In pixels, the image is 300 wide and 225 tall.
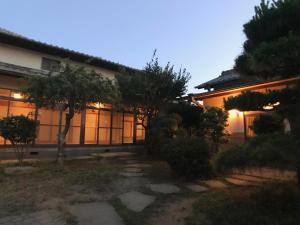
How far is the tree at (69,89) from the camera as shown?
6.93 metres

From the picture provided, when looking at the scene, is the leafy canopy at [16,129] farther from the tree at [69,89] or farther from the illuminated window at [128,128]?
the illuminated window at [128,128]

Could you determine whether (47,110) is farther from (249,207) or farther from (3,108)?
(249,207)

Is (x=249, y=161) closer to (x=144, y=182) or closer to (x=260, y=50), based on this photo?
(x=260, y=50)

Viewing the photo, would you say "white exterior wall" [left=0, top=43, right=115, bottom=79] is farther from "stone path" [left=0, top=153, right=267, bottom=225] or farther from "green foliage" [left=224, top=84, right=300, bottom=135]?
"green foliage" [left=224, top=84, right=300, bottom=135]

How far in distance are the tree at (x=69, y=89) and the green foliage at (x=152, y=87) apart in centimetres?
262

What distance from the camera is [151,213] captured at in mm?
3779

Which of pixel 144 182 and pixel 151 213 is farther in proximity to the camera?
pixel 144 182

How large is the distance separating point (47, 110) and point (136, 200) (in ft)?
25.0

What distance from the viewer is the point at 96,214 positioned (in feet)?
11.9

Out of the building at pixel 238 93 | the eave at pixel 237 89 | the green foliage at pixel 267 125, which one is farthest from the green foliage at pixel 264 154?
the building at pixel 238 93

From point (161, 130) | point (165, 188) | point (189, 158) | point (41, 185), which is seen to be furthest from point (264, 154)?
point (161, 130)

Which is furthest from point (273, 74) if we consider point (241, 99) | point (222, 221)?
point (222, 221)

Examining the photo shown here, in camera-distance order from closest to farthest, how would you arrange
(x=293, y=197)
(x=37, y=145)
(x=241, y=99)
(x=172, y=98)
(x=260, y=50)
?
(x=260, y=50)
(x=293, y=197)
(x=241, y=99)
(x=37, y=145)
(x=172, y=98)

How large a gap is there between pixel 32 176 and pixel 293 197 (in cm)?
616
